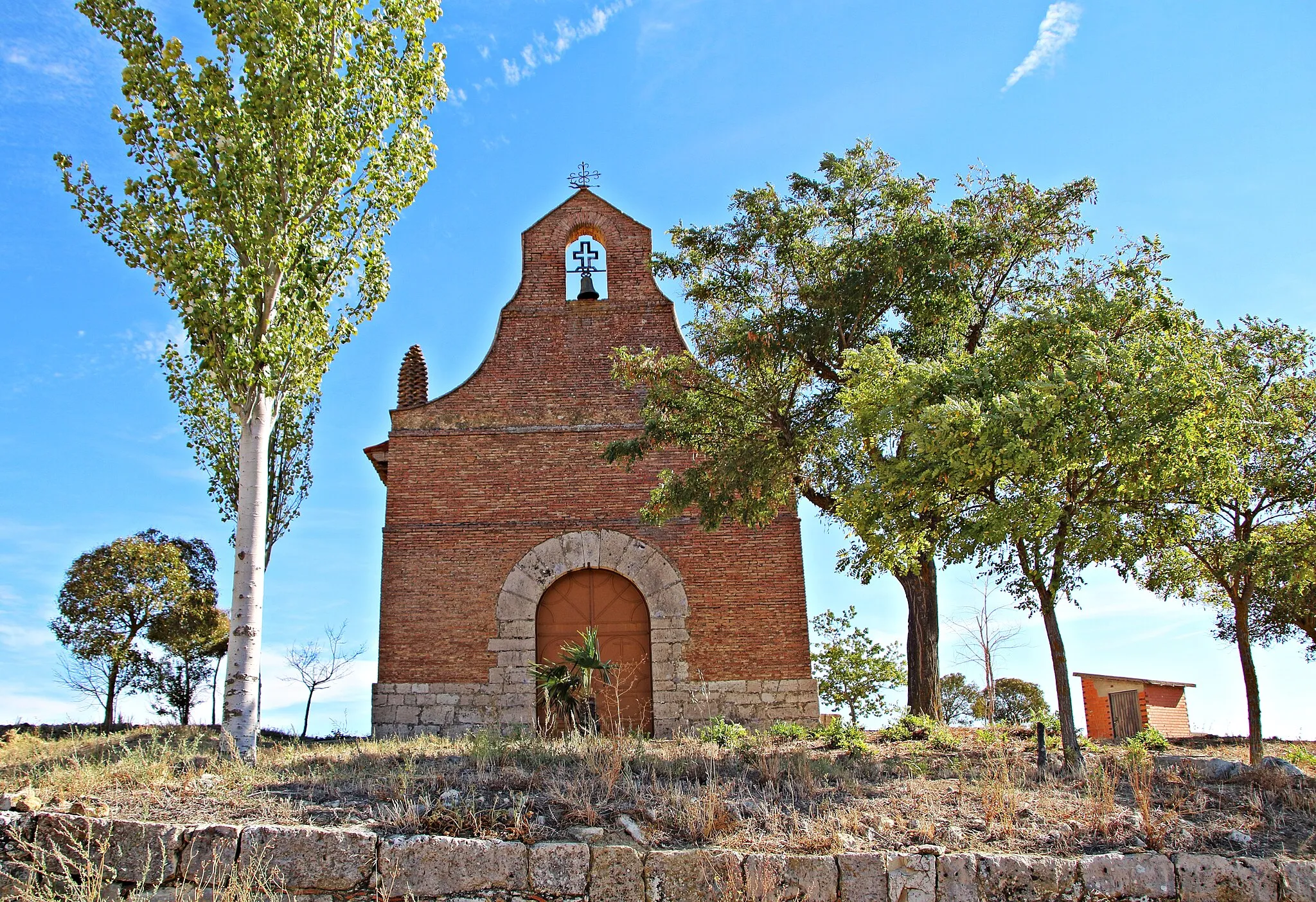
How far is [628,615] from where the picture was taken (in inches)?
541

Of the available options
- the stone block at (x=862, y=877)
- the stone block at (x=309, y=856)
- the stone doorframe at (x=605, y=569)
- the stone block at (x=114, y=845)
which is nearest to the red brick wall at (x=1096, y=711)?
the stone doorframe at (x=605, y=569)

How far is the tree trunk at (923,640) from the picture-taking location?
1274cm

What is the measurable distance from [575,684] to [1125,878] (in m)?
6.40

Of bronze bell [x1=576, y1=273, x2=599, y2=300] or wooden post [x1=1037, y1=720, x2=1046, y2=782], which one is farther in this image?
bronze bell [x1=576, y1=273, x2=599, y2=300]

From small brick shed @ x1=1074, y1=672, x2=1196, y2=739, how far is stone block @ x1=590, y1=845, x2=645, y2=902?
13186mm

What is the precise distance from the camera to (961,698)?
18875mm

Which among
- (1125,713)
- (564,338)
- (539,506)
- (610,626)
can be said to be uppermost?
(564,338)

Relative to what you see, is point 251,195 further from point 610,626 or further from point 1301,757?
point 1301,757

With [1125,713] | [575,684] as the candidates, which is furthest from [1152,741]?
[575,684]

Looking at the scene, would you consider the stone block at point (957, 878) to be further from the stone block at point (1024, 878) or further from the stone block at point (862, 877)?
the stone block at point (862, 877)

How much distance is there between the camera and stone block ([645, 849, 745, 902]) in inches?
244

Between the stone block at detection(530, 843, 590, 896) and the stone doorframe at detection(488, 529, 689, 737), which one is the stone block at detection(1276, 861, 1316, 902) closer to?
the stone block at detection(530, 843, 590, 896)

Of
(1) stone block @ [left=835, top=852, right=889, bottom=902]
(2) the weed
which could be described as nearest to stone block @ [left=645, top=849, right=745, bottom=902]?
(1) stone block @ [left=835, top=852, right=889, bottom=902]

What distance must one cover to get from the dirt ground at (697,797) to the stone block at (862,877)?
0.55ft
